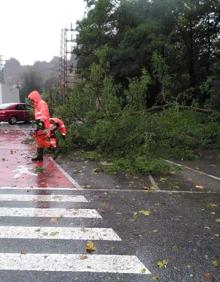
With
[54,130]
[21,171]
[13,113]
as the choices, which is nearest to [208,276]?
[21,171]

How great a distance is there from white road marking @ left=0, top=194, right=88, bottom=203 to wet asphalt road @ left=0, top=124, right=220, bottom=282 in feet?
0.67

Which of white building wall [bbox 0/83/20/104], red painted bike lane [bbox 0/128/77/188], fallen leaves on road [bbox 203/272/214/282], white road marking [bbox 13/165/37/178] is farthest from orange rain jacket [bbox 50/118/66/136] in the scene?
white building wall [bbox 0/83/20/104]

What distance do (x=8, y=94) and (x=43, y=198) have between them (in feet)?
153

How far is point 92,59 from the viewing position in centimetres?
3531

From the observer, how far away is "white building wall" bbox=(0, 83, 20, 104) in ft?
172

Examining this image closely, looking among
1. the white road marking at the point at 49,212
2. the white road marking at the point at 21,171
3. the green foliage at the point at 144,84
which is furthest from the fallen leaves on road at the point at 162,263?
the white road marking at the point at 21,171

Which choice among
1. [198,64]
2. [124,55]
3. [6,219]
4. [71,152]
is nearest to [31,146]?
[71,152]

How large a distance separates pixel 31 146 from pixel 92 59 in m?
19.6

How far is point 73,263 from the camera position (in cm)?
525

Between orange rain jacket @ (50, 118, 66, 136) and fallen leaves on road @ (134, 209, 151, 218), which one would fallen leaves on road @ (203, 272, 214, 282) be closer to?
fallen leaves on road @ (134, 209, 151, 218)

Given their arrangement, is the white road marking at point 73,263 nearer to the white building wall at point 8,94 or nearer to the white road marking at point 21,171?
the white road marking at point 21,171

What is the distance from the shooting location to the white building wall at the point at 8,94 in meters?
52.4

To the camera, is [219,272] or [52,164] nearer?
[219,272]

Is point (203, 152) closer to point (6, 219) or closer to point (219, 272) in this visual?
point (6, 219)
